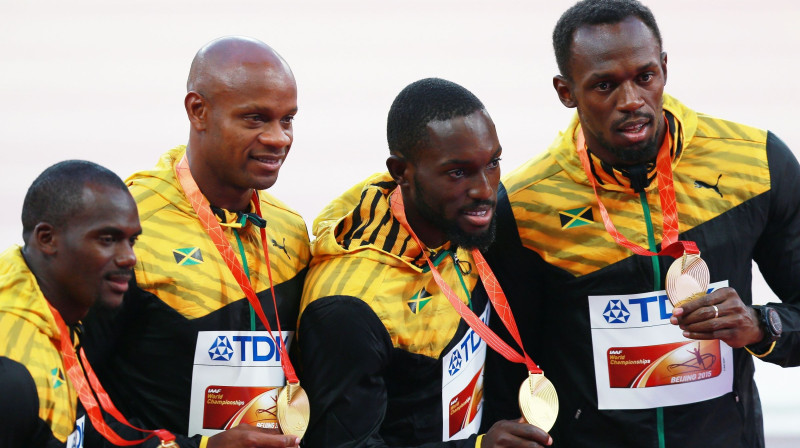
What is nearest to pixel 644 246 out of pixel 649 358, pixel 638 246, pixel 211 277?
pixel 638 246

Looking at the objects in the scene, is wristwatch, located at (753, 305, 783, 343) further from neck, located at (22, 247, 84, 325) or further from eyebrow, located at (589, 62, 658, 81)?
neck, located at (22, 247, 84, 325)

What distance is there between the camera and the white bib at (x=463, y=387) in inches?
103

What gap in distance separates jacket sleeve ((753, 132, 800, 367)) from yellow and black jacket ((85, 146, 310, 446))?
131 centimetres

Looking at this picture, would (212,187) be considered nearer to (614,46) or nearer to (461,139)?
(461,139)

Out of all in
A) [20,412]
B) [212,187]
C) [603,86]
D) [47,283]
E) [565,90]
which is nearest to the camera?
[20,412]

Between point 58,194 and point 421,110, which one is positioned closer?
point 58,194

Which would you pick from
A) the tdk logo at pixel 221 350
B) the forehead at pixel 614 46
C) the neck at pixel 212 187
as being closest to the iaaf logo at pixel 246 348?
the tdk logo at pixel 221 350

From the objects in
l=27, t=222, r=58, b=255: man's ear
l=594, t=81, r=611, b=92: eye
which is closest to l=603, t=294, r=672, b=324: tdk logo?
l=594, t=81, r=611, b=92: eye

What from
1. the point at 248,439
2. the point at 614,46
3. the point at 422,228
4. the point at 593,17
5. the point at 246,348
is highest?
the point at 593,17

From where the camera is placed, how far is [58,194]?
2.26 metres

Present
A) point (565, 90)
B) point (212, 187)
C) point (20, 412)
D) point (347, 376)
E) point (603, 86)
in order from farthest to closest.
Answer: point (565, 90) → point (603, 86) → point (212, 187) → point (347, 376) → point (20, 412)

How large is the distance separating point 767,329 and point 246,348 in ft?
4.27

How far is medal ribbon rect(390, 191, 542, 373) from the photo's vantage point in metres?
2.59

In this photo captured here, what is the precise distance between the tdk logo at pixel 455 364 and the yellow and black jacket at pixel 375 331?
0.03m
